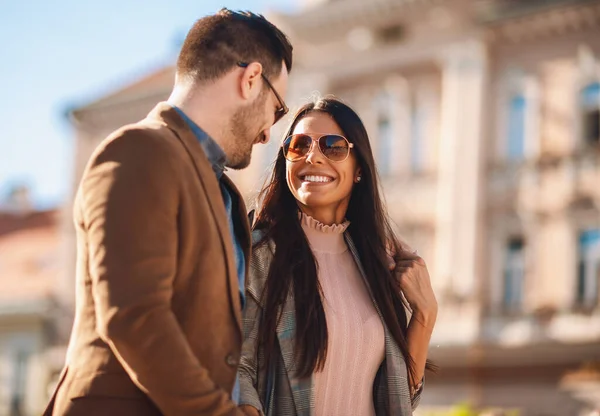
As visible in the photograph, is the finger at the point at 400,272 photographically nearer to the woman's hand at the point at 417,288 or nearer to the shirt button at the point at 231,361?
the woman's hand at the point at 417,288

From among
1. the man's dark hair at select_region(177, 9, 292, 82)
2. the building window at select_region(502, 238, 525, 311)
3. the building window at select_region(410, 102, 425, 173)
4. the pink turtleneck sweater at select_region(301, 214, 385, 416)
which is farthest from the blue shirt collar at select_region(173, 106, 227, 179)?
the building window at select_region(410, 102, 425, 173)

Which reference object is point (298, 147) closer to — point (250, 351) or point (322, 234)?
point (322, 234)

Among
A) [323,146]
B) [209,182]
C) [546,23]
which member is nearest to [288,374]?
[323,146]

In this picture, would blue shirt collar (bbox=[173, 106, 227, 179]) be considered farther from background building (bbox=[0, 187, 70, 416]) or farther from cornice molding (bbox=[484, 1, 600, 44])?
background building (bbox=[0, 187, 70, 416])

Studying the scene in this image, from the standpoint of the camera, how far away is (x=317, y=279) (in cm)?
417

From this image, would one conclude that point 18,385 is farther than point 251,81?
Yes

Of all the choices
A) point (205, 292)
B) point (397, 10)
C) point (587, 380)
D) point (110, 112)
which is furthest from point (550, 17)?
point (205, 292)

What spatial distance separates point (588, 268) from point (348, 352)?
19.2 m

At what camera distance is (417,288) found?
4.25 meters

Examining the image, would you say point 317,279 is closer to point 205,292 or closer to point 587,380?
point 205,292

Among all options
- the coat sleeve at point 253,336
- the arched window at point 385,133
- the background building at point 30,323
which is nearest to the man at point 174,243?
the coat sleeve at point 253,336

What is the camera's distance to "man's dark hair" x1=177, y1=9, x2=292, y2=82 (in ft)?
10.6

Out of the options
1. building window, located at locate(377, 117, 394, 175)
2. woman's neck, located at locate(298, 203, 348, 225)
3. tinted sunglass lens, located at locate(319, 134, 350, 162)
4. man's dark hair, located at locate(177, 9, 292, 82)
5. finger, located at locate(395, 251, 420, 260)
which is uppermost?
man's dark hair, located at locate(177, 9, 292, 82)

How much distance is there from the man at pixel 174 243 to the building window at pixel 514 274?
66.8 ft
